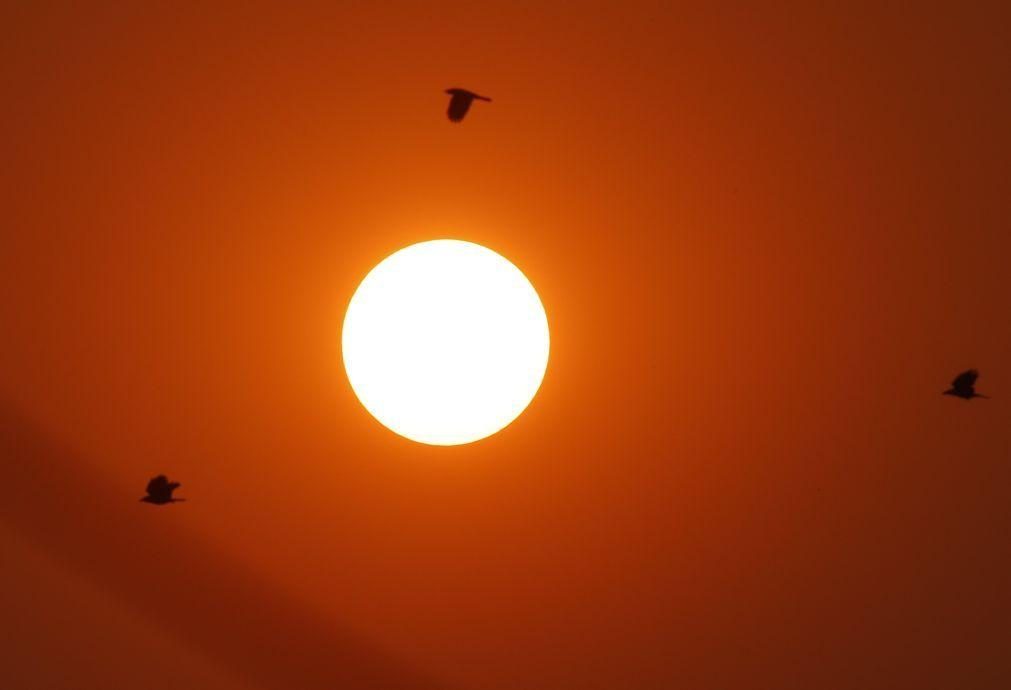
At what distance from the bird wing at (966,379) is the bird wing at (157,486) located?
5.21ft

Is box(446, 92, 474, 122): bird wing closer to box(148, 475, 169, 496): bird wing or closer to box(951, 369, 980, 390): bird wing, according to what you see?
box(148, 475, 169, 496): bird wing

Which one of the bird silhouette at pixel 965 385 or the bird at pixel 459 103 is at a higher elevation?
the bird at pixel 459 103

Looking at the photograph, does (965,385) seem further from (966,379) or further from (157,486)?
(157,486)

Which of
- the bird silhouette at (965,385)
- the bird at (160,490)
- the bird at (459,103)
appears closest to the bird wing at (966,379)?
the bird silhouette at (965,385)

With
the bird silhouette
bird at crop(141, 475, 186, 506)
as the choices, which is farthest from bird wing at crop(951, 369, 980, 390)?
bird at crop(141, 475, 186, 506)

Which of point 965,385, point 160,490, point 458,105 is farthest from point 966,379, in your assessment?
point 160,490

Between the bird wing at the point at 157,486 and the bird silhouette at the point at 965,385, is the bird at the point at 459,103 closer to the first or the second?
the bird wing at the point at 157,486

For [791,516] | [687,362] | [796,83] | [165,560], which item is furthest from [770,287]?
[165,560]

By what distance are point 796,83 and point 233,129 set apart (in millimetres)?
1028

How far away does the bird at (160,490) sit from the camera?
198cm

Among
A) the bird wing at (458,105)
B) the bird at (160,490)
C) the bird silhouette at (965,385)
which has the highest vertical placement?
the bird wing at (458,105)

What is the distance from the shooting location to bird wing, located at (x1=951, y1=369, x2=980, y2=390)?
1.90m

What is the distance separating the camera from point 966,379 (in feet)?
6.22

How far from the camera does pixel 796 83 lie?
69.4 inches
